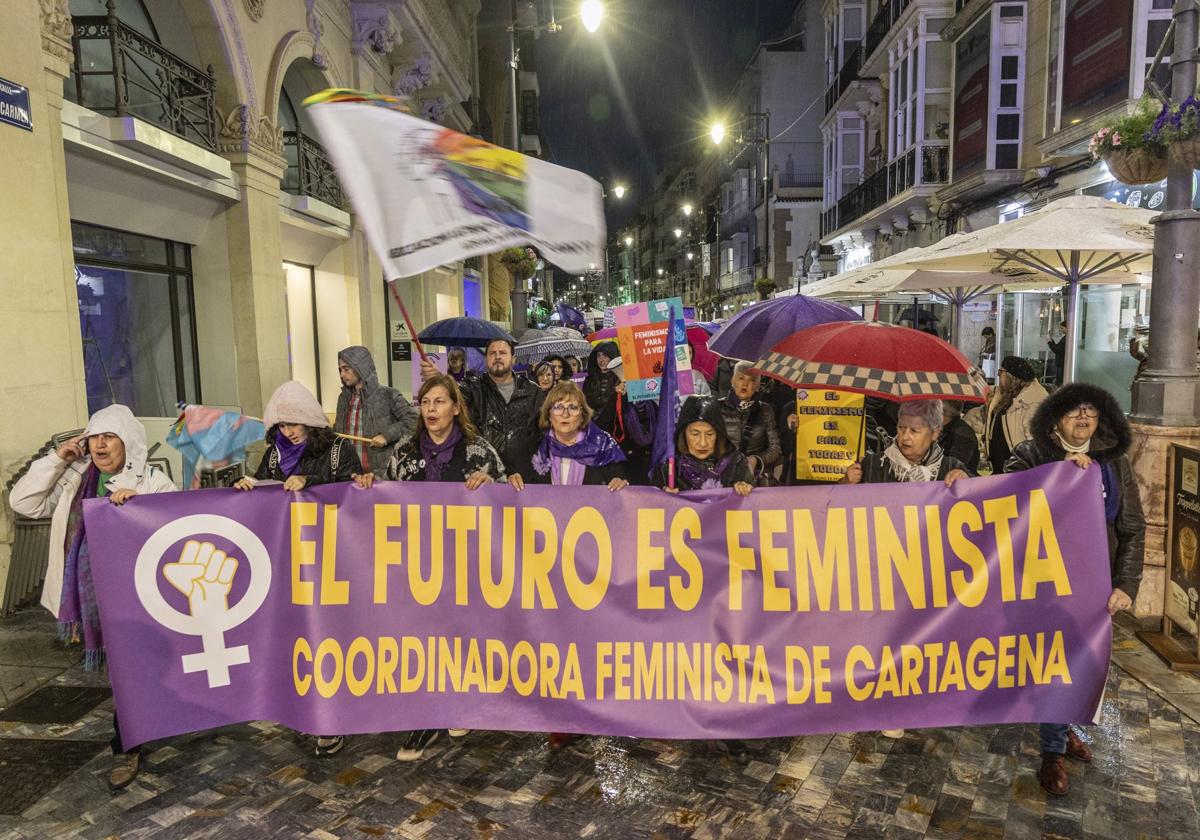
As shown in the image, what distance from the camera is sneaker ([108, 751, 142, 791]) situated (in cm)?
352

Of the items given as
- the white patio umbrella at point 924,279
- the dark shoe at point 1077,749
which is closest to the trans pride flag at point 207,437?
the dark shoe at point 1077,749

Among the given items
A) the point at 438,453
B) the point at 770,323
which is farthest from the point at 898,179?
the point at 438,453

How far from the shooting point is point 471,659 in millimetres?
3512

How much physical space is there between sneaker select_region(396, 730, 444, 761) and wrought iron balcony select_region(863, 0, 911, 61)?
24.0 metres

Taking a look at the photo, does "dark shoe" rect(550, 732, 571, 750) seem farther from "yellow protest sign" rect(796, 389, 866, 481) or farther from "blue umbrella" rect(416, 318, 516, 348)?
"blue umbrella" rect(416, 318, 516, 348)

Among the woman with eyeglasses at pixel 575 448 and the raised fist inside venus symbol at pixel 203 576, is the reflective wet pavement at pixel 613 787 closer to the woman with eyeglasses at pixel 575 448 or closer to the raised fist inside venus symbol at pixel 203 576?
the raised fist inside venus symbol at pixel 203 576

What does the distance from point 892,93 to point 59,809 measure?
85.4ft

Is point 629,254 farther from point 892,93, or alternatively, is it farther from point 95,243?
point 95,243

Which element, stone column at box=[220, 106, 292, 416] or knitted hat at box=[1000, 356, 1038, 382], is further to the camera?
stone column at box=[220, 106, 292, 416]

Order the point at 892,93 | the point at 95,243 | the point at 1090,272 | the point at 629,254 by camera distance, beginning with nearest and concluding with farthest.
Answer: the point at 1090,272
the point at 95,243
the point at 892,93
the point at 629,254

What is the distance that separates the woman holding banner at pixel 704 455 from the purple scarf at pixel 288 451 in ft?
6.45

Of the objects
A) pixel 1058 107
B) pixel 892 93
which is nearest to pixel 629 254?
pixel 892 93

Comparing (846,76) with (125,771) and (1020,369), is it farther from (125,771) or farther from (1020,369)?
(125,771)

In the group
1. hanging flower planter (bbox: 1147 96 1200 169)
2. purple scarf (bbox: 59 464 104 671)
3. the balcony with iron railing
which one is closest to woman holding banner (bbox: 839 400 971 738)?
hanging flower planter (bbox: 1147 96 1200 169)
